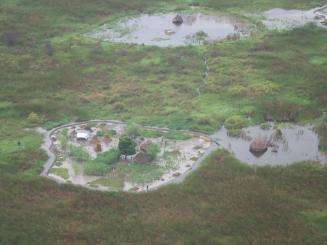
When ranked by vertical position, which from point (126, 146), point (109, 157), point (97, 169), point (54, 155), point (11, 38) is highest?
point (11, 38)

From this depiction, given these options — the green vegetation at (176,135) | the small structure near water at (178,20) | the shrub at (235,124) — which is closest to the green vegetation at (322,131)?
the shrub at (235,124)

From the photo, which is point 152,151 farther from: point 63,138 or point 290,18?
point 290,18

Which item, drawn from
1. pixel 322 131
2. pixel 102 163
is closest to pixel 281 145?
pixel 322 131

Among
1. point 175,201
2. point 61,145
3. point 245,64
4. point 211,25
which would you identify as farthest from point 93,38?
point 175,201

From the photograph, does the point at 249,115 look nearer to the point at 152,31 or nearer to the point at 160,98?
the point at 160,98

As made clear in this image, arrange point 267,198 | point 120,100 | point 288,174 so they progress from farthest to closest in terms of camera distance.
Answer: point 120,100, point 288,174, point 267,198

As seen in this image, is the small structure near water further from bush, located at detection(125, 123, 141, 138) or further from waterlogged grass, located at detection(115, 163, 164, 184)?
waterlogged grass, located at detection(115, 163, 164, 184)

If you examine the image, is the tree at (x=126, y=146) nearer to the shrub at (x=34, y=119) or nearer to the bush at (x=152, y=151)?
the bush at (x=152, y=151)
